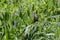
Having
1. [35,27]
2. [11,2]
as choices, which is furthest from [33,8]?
[35,27]

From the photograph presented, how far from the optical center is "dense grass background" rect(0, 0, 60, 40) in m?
1.72

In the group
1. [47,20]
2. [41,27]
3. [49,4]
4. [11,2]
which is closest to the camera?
[41,27]

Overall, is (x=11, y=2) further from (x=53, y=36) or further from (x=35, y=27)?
(x=53, y=36)

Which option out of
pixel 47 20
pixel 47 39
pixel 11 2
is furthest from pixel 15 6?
pixel 47 39

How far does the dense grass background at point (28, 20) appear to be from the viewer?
1.72 meters

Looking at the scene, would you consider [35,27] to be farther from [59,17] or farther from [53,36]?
[59,17]

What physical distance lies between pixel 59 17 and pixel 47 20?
136 millimetres

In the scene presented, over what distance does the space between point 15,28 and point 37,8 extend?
53 centimetres

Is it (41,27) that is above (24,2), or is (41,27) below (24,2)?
below

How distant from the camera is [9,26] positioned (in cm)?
176

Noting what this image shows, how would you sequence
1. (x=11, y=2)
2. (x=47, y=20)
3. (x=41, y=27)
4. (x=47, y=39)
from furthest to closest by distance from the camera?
(x=11, y=2)
(x=47, y=20)
(x=41, y=27)
(x=47, y=39)

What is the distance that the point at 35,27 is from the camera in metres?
1.81

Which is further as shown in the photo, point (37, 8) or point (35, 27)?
point (37, 8)

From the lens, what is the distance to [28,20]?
6.40 feet
